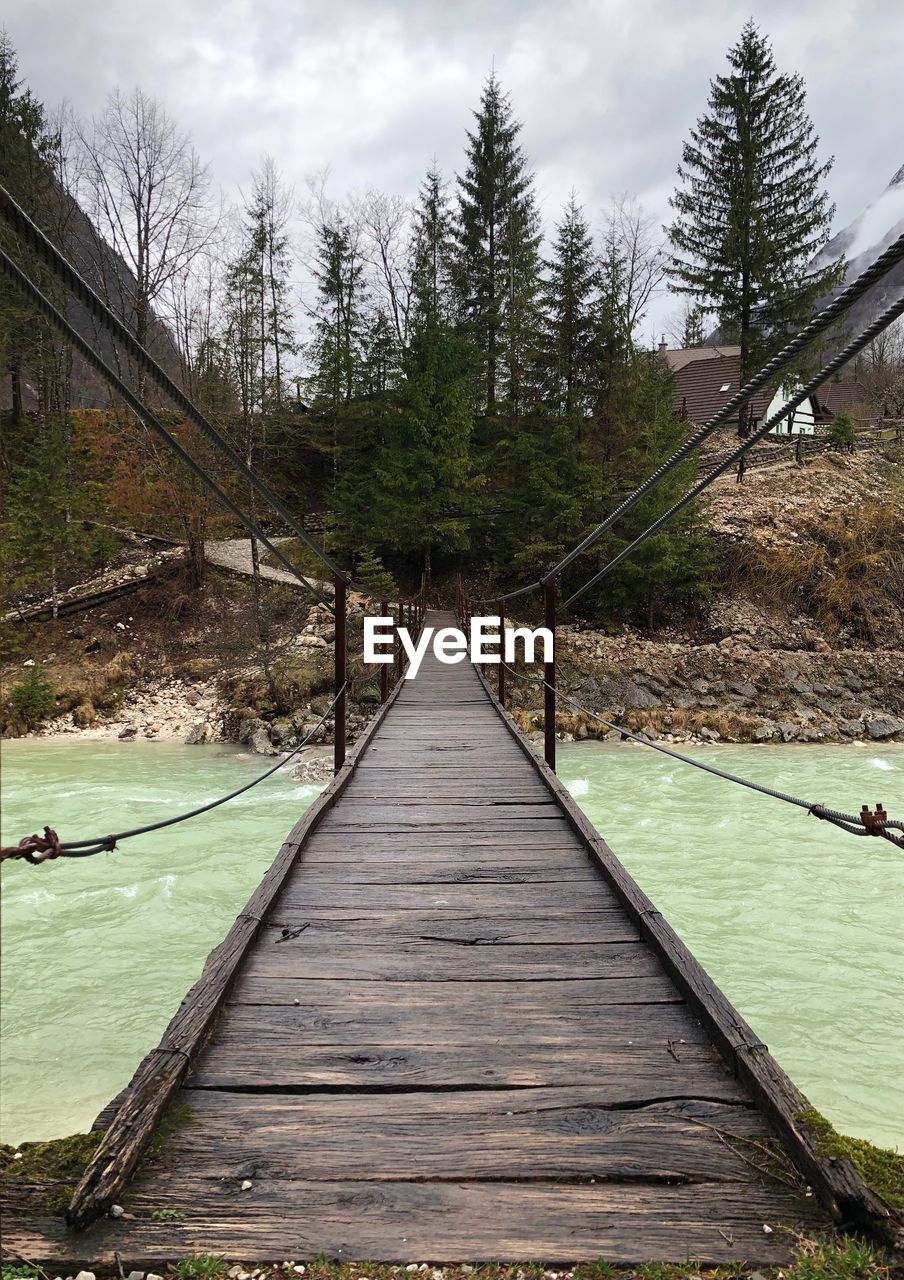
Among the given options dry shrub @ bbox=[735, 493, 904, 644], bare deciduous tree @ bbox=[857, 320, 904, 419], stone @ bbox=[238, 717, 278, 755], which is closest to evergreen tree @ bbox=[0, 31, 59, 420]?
stone @ bbox=[238, 717, 278, 755]

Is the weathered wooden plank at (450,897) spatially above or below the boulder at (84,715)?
above

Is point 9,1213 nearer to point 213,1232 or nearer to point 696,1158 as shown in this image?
point 213,1232

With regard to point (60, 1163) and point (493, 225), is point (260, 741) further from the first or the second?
point (493, 225)

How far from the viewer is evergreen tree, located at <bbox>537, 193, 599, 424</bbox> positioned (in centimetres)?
1608

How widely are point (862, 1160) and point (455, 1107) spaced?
878mm

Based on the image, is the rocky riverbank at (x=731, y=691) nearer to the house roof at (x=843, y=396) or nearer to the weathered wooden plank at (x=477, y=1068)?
the weathered wooden plank at (x=477, y=1068)

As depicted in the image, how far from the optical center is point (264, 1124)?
1.37 meters

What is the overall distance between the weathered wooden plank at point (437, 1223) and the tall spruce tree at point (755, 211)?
20.1m

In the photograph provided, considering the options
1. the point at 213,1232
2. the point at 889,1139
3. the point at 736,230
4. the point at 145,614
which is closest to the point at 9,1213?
the point at 213,1232

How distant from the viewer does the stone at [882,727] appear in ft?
36.8

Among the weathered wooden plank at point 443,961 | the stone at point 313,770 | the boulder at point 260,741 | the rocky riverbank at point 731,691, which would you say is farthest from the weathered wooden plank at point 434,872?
the rocky riverbank at point 731,691

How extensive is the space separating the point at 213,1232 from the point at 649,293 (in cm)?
2591

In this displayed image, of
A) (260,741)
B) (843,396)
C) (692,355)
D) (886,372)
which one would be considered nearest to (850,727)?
(260,741)

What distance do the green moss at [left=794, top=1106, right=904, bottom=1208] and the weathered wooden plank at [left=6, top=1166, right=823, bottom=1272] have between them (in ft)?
0.37
